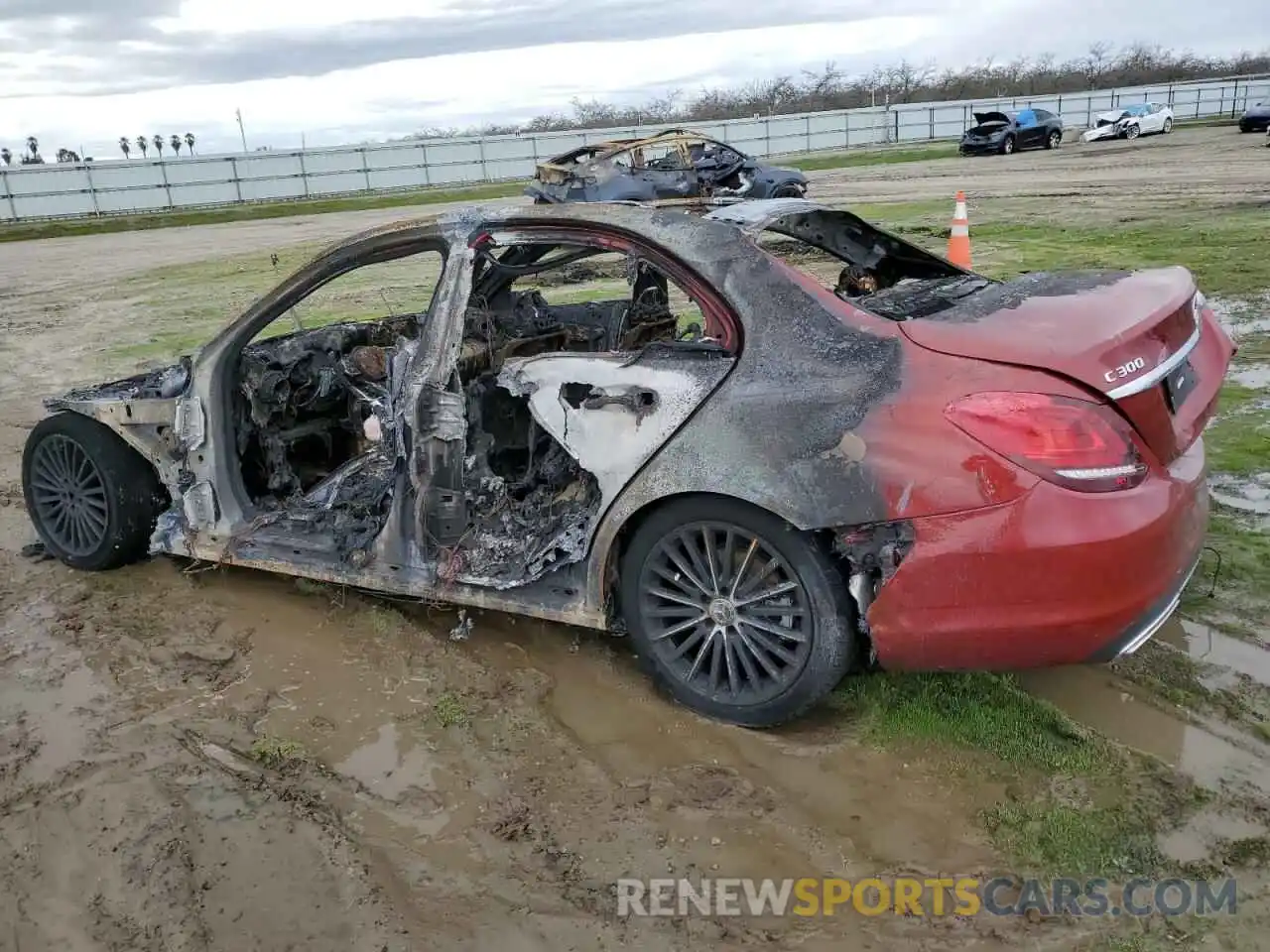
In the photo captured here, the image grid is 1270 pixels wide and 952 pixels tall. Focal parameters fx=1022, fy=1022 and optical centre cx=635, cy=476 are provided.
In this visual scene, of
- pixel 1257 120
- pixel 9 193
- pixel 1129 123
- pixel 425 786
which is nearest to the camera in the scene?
pixel 425 786

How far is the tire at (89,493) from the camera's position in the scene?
4508 mm

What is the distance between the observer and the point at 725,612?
3.13 metres

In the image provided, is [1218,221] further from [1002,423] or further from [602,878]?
[602,878]

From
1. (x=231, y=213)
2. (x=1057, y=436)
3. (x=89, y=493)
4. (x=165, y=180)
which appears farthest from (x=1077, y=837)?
(x=165, y=180)

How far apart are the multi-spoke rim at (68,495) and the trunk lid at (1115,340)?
363 centimetres

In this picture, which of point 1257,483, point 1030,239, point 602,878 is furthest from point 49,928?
point 1030,239

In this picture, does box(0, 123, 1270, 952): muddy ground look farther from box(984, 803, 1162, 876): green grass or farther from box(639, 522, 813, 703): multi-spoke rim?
box(639, 522, 813, 703): multi-spoke rim

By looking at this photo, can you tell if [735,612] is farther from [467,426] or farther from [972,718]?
[467,426]

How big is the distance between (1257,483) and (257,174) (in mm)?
33553

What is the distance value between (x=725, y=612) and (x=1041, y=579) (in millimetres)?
925

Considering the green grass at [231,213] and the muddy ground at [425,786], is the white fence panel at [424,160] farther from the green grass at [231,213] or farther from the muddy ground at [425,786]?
the muddy ground at [425,786]

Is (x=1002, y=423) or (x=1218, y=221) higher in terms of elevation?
(x=1002, y=423)

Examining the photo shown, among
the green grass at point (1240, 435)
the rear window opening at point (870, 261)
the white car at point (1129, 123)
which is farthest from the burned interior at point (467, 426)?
the white car at point (1129, 123)

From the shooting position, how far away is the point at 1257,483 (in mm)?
4648
